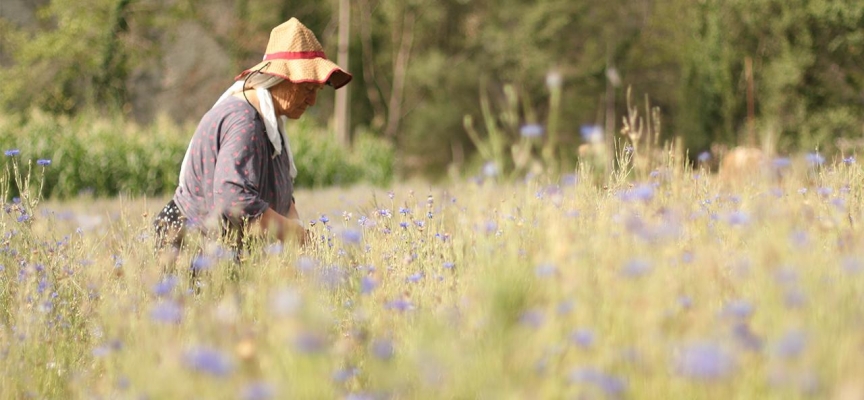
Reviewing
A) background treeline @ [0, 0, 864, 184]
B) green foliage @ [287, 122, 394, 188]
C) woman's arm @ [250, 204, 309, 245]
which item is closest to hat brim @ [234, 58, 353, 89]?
woman's arm @ [250, 204, 309, 245]

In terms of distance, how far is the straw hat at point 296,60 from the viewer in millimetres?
4047

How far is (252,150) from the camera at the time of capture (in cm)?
391

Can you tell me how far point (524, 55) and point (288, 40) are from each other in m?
26.2

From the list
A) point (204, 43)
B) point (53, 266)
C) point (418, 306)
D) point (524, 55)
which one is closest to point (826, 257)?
point (418, 306)

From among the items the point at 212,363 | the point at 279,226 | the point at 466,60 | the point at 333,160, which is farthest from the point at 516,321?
the point at 466,60

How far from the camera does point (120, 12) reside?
63.8 ft

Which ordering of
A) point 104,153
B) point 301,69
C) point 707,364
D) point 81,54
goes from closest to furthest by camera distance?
point 707,364 < point 301,69 < point 104,153 < point 81,54

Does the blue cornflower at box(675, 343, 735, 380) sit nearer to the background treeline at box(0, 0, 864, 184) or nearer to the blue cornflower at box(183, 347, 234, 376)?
the blue cornflower at box(183, 347, 234, 376)

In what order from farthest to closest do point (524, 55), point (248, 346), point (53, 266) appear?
point (524, 55)
point (53, 266)
point (248, 346)

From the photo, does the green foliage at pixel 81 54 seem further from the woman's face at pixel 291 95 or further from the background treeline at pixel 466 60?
the woman's face at pixel 291 95

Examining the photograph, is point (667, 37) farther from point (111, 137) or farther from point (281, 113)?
point (281, 113)

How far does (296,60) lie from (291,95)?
0.16 metres

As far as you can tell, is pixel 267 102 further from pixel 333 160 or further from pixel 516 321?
pixel 333 160

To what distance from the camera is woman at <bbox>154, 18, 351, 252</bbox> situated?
12.6 feet
